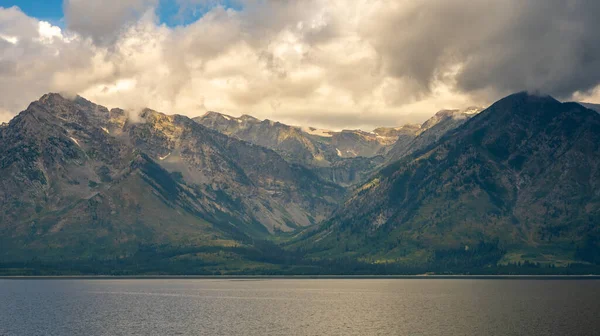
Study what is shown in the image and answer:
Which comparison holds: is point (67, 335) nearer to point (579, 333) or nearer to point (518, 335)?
point (518, 335)

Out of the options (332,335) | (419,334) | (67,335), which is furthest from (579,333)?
(67,335)

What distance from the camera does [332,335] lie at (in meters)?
200

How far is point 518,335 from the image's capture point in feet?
628

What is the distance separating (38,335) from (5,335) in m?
9.78

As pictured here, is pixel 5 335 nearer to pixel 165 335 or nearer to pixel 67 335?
pixel 67 335

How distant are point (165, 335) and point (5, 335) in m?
47.1

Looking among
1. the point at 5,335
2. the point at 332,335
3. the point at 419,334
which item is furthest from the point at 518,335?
the point at 5,335

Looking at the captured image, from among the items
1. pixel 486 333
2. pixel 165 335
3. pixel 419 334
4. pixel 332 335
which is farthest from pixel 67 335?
pixel 486 333

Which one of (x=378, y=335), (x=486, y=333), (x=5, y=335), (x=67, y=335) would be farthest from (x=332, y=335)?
(x=5, y=335)

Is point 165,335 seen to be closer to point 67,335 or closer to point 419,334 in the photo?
point 67,335

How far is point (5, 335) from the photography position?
19912 centimetres

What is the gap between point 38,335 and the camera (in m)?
199

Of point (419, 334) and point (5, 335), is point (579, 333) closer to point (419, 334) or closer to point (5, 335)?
point (419, 334)

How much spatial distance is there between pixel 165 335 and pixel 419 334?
246ft
